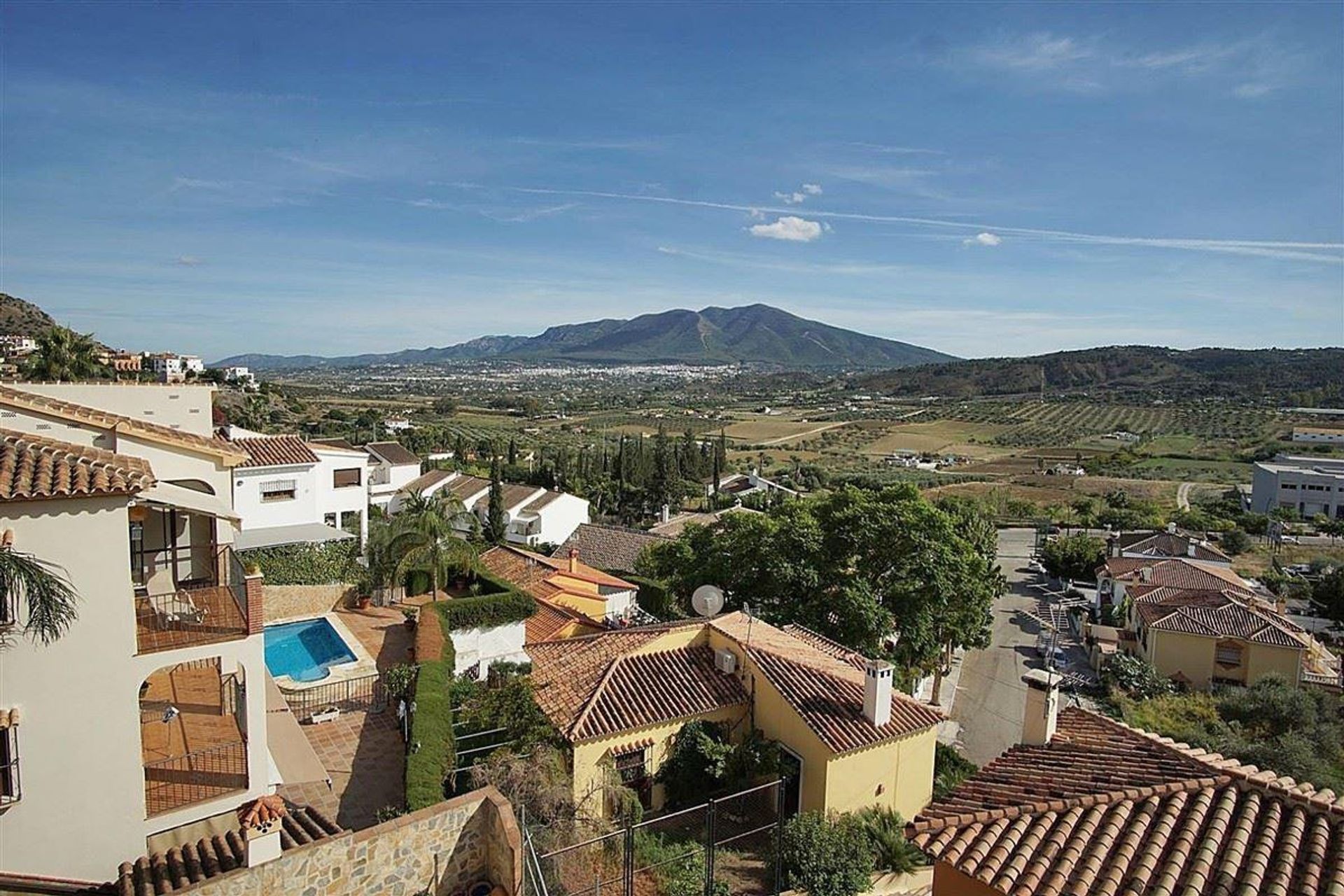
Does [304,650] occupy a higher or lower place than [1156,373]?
lower

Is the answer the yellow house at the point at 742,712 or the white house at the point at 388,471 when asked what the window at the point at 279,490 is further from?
the white house at the point at 388,471

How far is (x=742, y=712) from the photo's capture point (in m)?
14.8

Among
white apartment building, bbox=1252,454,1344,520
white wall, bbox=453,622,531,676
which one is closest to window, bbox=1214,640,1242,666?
white wall, bbox=453,622,531,676

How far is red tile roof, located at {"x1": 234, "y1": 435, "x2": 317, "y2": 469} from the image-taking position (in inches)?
952

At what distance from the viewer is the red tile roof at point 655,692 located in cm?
1344

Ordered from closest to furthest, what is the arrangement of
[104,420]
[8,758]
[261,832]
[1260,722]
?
[261,832] < [8,758] < [104,420] < [1260,722]

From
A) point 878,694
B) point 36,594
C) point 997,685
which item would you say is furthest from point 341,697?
point 997,685

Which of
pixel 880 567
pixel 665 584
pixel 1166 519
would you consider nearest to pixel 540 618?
→ pixel 665 584

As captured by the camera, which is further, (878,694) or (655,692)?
(655,692)

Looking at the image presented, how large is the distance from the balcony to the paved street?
59.0ft

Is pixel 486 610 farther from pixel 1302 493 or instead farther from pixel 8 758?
pixel 1302 493

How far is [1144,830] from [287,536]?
21.4 metres

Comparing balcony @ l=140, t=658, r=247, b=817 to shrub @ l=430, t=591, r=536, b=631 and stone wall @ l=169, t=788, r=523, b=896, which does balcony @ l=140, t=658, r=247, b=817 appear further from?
shrub @ l=430, t=591, r=536, b=631

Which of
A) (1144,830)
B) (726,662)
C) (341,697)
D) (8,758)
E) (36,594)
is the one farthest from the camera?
(726,662)
